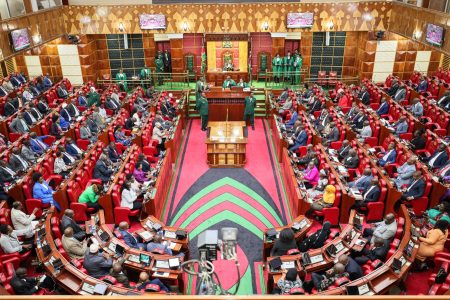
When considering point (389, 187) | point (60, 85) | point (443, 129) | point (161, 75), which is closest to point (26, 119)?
point (60, 85)

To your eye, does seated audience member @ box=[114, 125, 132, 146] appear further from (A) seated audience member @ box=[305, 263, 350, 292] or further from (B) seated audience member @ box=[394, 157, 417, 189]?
(B) seated audience member @ box=[394, 157, 417, 189]

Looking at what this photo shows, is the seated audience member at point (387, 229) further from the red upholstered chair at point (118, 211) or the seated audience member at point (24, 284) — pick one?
the seated audience member at point (24, 284)

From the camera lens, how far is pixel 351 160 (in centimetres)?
938

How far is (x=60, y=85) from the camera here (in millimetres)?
15508

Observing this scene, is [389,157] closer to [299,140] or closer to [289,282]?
[299,140]

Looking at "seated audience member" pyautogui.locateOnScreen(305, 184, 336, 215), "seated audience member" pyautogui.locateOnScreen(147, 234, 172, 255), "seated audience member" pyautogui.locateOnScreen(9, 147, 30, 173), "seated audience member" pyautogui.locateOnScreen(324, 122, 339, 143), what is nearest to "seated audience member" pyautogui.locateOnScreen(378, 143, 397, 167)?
"seated audience member" pyautogui.locateOnScreen(324, 122, 339, 143)

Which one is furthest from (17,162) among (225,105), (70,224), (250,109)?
(250,109)

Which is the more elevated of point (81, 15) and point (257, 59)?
point (81, 15)

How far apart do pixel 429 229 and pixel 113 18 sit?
47.1ft

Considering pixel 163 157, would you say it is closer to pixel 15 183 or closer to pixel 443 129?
pixel 15 183

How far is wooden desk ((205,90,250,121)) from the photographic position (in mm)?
13992

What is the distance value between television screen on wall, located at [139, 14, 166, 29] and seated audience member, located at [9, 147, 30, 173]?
8.72 meters

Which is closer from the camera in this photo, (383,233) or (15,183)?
(383,233)

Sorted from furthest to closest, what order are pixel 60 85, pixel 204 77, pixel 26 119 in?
pixel 204 77 < pixel 60 85 < pixel 26 119
